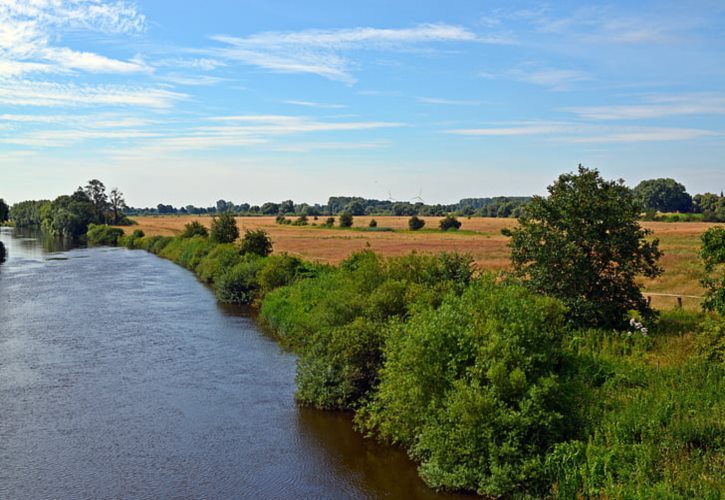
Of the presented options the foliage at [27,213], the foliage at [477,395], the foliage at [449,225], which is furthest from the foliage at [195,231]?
the foliage at [27,213]

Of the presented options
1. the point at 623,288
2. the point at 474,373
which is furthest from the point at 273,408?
the point at 623,288

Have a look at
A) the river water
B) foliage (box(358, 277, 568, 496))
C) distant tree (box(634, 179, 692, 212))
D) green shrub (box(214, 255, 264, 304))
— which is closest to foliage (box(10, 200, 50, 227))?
green shrub (box(214, 255, 264, 304))

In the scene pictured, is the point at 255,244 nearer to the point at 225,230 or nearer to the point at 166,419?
the point at 225,230

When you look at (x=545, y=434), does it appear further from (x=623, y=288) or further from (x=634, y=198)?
(x=634, y=198)

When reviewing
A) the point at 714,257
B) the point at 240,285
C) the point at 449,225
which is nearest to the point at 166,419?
the point at 714,257

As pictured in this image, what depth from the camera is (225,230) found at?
6144 cm

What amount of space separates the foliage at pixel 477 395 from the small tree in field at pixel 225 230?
4590 cm

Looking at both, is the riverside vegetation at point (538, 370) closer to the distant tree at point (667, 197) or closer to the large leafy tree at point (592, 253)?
the large leafy tree at point (592, 253)

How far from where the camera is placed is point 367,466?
1661 centimetres

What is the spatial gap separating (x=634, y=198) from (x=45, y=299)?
37667 millimetres

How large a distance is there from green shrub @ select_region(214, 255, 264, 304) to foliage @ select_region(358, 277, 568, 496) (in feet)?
82.7

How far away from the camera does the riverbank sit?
13.4 meters

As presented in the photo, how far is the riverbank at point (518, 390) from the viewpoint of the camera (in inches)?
526

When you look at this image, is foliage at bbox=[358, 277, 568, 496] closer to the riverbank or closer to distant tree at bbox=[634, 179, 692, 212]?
the riverbank
